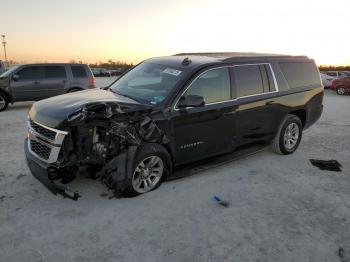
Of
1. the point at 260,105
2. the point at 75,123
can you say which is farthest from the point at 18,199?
the point at 260,105

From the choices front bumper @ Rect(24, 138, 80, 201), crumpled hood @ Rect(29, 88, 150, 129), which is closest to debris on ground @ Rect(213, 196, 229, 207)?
crumpled hood @ Rect(29, 88, 150, 129)

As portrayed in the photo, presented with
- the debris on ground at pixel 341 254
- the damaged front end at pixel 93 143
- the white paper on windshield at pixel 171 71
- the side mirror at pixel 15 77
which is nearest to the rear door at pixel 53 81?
the side mirror at pixel 15 77

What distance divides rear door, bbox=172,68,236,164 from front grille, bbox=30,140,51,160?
170 cm

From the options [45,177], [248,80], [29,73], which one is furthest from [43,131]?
[29,73]

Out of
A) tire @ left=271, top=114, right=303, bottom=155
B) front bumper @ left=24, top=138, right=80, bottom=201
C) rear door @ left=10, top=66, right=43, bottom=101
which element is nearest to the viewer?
front bumper @ left=24, top=138, right=80, bottom=201

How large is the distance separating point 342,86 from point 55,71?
672 inches

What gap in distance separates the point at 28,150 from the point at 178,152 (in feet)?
6.84

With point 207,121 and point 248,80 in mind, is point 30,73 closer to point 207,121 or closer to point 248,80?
point 248,80

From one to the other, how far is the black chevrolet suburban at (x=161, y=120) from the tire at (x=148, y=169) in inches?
0.5

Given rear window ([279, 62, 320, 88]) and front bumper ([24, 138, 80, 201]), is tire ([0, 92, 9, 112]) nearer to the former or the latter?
front bumper ([24, 138, 80, 201])

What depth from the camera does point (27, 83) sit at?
13273mm

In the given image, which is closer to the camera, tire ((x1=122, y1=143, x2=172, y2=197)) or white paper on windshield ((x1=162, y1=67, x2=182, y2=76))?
tire ((x1=122, y1=143, x2=172, y2=197))

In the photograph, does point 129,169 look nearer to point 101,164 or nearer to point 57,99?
point 101,164

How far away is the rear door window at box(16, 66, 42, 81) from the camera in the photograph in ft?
43.3
